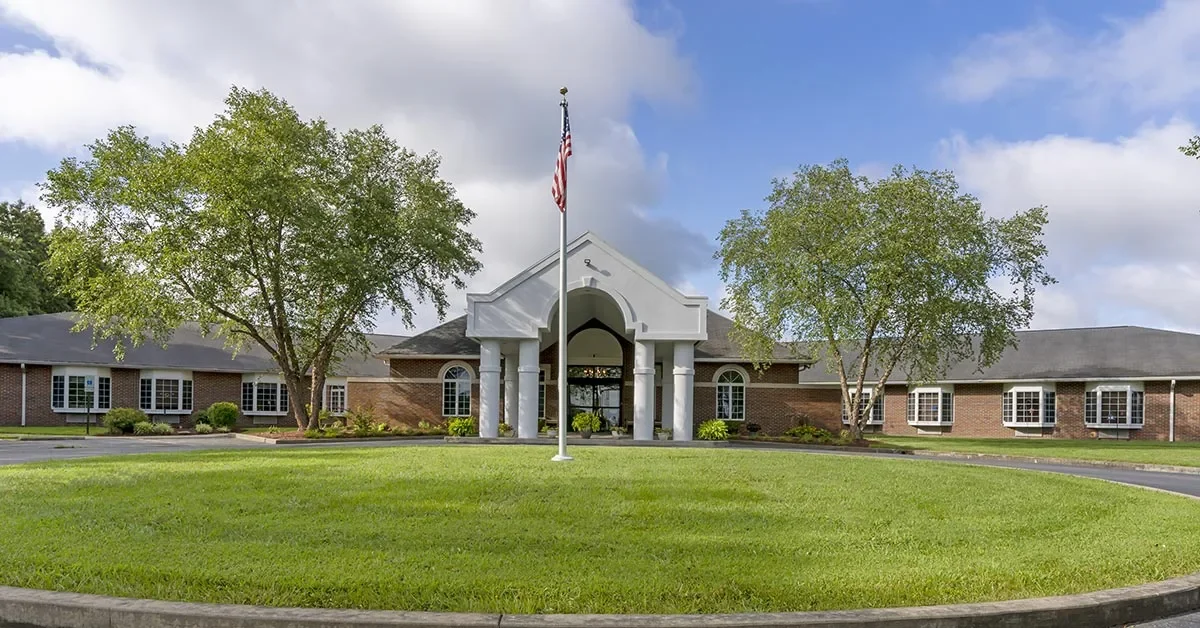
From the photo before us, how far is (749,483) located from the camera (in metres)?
11.4

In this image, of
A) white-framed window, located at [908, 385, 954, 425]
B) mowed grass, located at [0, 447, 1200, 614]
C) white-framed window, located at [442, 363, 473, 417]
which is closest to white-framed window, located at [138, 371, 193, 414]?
white-framed window, located at [442, 363, 473, 417]

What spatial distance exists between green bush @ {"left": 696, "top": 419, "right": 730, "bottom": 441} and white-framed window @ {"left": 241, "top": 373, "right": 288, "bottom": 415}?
21.5m

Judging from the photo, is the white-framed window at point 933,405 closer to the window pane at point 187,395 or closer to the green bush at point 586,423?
the green bush at point 586,423

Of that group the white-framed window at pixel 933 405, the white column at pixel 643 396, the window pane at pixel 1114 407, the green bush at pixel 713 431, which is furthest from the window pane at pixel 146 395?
the window pane at pixel 1114 407

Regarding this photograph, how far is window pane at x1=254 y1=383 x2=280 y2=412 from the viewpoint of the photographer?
138ft

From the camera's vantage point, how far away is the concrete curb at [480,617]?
577 cm

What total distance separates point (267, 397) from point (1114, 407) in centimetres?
3942

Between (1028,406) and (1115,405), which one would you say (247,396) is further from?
(1115,405)

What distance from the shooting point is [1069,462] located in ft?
82.5

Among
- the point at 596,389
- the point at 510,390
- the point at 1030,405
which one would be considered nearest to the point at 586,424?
the point at 510,390

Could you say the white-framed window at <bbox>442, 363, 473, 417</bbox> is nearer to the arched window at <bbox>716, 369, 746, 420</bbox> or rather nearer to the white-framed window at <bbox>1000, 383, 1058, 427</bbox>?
the arched window at <bbox>716, 369, 746, 420</bbox>

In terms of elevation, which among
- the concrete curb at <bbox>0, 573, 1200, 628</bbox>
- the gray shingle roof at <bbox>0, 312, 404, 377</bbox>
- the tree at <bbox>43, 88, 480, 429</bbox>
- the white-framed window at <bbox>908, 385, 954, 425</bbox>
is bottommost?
the white-framed window at <bbox>908, 385, 954, 425</bbox>

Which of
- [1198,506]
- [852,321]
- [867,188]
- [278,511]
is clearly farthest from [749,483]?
[867,188]

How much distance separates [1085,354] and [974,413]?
5.78 meters
